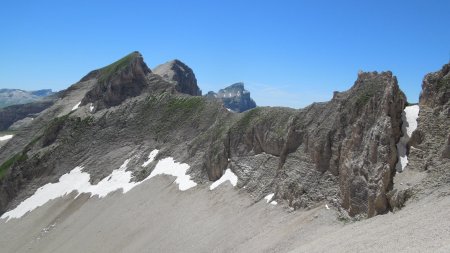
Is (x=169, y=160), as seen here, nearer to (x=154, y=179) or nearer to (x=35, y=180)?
(x=154, y=179)

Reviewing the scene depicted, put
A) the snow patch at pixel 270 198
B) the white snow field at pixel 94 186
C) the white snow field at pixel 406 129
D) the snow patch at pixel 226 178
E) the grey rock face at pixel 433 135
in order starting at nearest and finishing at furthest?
the grey rock face at pixel 433 135
the white snow field at pixel 406 129
the snow patch at pixel 270 198
the snow patch at pixel 226 178
the white snow field at pixel 94 186

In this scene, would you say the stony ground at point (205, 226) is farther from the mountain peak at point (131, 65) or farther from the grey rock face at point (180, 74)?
the grey rock face at point (180, 74)

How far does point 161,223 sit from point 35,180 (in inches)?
1604

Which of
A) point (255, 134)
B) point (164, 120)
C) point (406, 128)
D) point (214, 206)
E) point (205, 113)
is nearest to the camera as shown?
point (406, 128)

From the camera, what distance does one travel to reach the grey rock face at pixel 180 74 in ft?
451

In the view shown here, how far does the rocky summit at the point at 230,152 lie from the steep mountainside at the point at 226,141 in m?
0.16

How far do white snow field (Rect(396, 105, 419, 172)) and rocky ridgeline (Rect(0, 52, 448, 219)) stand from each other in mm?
607

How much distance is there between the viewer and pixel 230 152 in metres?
60.8

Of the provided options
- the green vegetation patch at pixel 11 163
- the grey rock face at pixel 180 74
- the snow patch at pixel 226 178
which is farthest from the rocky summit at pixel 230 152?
the grey rock face at pixel 180 74

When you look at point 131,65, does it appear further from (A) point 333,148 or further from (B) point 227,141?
→ (A) point 333,148

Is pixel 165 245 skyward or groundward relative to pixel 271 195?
groundward

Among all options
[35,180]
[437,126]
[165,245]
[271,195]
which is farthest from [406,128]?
[35,180]

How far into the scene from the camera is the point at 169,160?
70.3 m

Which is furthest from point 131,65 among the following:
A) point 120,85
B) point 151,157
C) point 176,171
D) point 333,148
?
point 333,148
